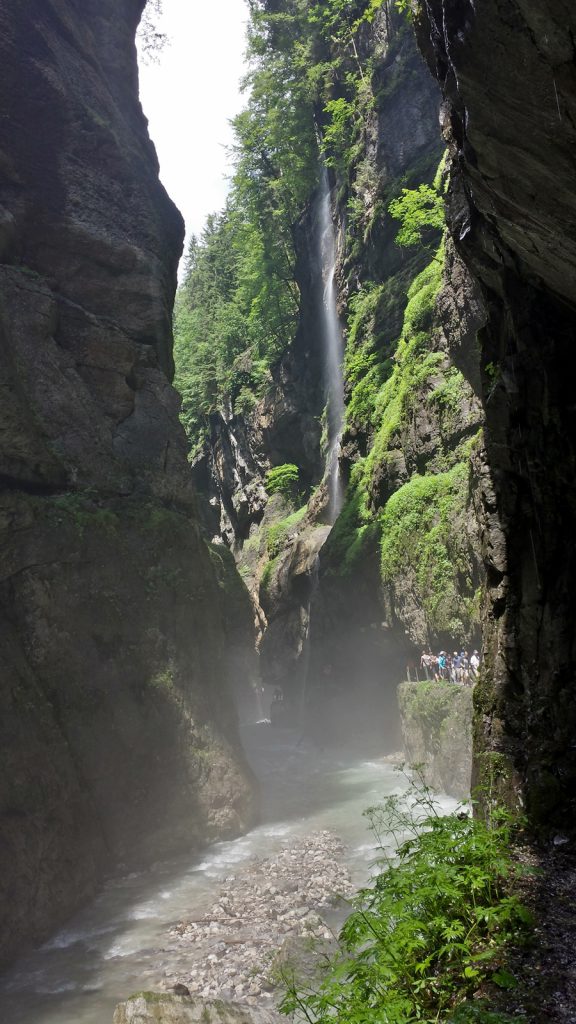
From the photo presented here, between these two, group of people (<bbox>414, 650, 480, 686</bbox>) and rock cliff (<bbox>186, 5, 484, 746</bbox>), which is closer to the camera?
group of people (<bbox>414, 650, 480, 686</bbox>)

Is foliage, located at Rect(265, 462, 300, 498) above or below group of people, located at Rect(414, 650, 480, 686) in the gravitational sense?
above

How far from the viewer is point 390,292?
87.4ft

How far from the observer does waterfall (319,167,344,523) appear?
2889 cm

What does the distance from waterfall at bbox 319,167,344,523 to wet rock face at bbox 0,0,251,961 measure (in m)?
11.2

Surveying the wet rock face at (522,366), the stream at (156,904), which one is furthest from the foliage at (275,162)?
the wet rock face at (522,366)

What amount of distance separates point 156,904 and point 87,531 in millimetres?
7921

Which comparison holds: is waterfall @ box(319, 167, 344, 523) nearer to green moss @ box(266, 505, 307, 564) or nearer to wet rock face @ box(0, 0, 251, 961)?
green moss @ box(266, 505, 307, 564)

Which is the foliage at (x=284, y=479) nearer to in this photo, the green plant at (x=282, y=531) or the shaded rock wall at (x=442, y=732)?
the green plant at (x=282, y=531)

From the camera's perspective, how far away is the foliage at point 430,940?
141 inches

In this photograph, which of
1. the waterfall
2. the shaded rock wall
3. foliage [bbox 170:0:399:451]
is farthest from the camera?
foliage [bbox 170:0:399:451]

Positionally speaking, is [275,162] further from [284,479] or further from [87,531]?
[87,531]

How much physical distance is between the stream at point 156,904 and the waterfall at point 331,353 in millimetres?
12715

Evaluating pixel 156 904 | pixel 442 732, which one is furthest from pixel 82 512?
pixel 442 732

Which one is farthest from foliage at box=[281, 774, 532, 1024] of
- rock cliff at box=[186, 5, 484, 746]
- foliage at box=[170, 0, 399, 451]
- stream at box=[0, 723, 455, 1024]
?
foliage at box=[170, 0, 399, 451]
